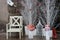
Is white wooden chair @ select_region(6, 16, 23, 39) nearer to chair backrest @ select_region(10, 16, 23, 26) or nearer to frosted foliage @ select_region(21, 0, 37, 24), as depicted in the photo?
chair backrest @ select_region(10, 16, 23, 26)

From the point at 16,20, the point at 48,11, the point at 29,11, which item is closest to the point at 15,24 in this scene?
the point at 16,20

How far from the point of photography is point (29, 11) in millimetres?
6922

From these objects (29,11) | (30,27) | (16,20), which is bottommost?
(30,27)

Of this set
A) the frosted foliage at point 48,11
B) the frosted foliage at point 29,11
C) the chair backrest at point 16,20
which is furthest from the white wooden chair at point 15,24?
the frosted foliage at point 48,11

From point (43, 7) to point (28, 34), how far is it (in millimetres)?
996

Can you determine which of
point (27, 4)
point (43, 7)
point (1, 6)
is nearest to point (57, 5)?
point (43, 7)

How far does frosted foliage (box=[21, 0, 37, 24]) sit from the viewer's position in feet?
22.8

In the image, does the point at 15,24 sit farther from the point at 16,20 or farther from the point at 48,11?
the point at 48,11

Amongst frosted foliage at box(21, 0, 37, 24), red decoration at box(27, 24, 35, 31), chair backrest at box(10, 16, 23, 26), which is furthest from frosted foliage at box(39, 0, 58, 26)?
chair backrest at box(10, 16, 23, 26)

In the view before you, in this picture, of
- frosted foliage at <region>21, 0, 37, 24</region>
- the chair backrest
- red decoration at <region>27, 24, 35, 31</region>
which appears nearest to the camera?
red decoration at <region>27, 24, 35, 31</region>

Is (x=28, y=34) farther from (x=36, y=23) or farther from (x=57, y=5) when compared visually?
(x=57, y=5)

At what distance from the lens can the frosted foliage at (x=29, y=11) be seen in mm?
6936

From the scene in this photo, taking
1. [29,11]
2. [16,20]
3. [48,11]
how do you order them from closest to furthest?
1. [48,11]
2. [29,11]
3. [16,20]

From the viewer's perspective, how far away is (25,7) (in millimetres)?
7137
